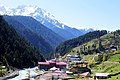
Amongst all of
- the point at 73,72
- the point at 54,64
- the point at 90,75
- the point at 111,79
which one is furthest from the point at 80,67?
the point at 111,79

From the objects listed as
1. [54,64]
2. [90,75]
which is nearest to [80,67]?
[90,75]

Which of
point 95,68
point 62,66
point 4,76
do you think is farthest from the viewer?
point 62,66

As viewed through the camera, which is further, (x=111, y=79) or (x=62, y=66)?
(x=62, y=66)

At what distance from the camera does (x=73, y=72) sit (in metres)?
162

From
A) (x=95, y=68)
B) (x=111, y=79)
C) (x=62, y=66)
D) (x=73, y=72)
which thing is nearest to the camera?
(x=111, y=79)

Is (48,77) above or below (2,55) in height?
below

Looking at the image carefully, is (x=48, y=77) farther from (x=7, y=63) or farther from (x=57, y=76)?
(x=7, y=63)

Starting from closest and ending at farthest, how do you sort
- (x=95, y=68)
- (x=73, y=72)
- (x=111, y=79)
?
(x=111, y=79)
(x=73, y=72)
(x=95, y=68)

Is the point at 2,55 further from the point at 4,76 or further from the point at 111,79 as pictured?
the point at 111,79

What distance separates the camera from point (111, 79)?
121 metres

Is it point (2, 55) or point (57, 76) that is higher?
point (2, 55)

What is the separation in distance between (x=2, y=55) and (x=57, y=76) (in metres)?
45.7

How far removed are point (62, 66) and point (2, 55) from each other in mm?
33543

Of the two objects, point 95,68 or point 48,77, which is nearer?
point 48,77
